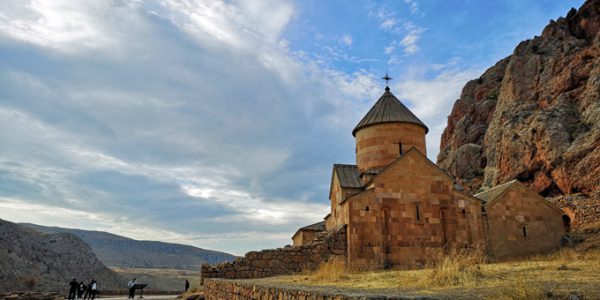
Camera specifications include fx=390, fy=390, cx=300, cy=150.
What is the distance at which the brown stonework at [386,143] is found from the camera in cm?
1504

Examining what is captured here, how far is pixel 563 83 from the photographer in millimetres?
24844

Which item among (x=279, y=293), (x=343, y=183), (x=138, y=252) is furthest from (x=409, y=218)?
(x=138, y=252)

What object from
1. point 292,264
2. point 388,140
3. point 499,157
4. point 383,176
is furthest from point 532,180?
point 292,264

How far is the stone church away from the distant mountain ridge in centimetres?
8399

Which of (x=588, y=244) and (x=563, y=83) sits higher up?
(x=563, y=83)

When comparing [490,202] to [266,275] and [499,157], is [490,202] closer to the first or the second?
[266,275]

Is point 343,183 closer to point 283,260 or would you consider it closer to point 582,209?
point 283,260

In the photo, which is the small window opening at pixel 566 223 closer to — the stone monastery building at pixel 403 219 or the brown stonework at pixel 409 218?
the stone monastery building at pixel 403 219

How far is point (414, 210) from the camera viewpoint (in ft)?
43.2

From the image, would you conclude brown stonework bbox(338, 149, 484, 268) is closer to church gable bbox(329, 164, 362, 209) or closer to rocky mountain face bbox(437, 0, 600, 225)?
church gable bbox(329, 164, 362, 209)

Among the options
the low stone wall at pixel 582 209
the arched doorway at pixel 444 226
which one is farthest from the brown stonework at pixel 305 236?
the low stone wall at pixel 582 209

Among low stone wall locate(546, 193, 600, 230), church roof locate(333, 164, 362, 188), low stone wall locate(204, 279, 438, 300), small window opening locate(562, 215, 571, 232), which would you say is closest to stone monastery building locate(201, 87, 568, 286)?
church roof locate(333, 164, 362, 188)

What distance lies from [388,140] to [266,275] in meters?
6.90

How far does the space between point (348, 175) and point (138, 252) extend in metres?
98.1
